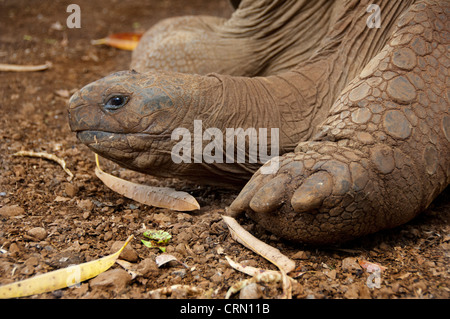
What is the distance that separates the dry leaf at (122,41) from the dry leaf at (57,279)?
Result: 3.45 m

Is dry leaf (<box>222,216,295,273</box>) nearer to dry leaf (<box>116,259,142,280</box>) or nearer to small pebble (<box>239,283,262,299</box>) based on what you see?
small pebble (<box>239,283,262,299</box>)

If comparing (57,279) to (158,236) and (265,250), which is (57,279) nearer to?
(158,236)

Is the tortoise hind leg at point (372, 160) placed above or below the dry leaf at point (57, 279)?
above

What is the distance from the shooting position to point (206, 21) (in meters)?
3.86

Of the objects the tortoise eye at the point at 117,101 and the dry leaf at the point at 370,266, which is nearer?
the dry leaf at the point at 370,266

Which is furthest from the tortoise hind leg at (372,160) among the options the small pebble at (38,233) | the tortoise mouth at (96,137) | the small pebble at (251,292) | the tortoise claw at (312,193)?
the small pebble at (38,233)

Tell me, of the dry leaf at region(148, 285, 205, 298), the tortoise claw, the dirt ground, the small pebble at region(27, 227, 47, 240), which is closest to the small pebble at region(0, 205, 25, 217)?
the dirt ground

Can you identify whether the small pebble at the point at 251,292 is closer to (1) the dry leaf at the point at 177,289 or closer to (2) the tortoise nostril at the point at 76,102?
(1) the dry leaf at the point at 177,289

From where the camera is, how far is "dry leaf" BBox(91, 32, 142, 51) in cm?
512

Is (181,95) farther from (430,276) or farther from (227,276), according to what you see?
(430,276)

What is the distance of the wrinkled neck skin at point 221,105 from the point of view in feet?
7.90

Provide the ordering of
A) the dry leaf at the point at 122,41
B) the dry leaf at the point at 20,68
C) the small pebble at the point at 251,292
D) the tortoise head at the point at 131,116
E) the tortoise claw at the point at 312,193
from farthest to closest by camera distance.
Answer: the dry leaf at the point at 122,41 → the dry leaf at the point at 20,68 → the tortoise head at the point at 131,116 → the tortoise claw at the point at 312,193 → the small pebble at the point at 251,292

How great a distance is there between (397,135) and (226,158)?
804 millimetres
